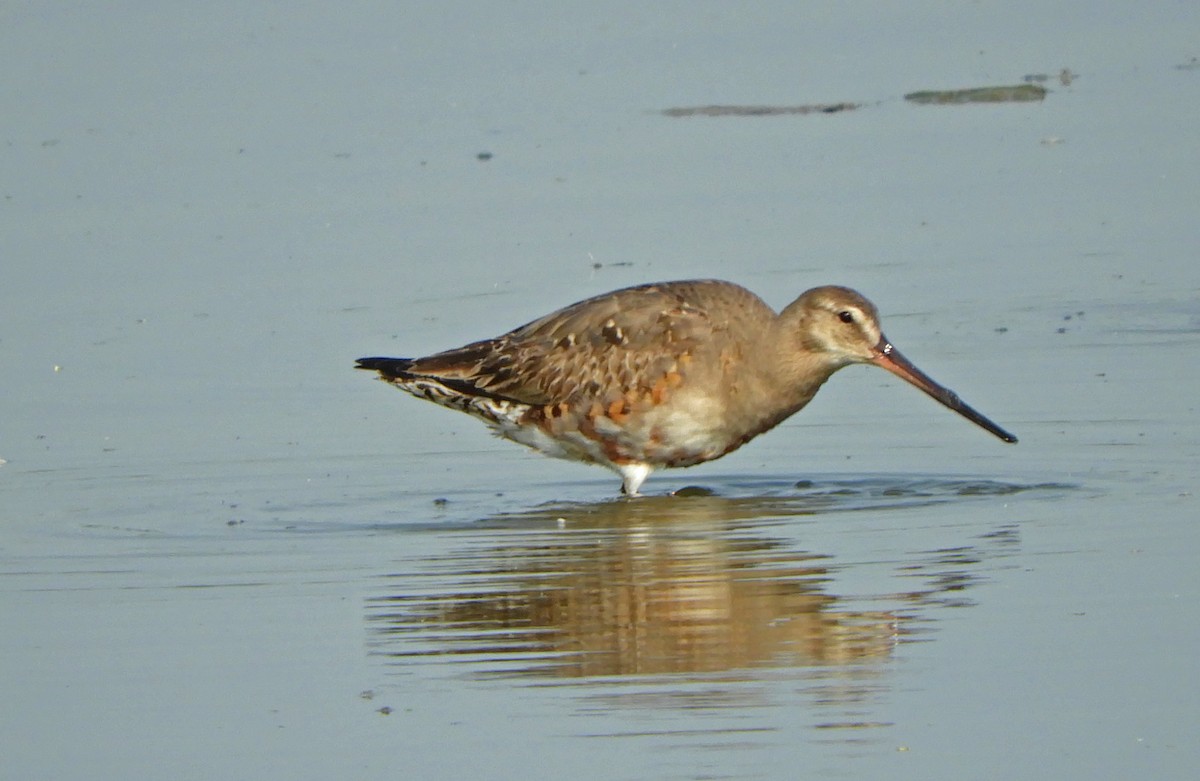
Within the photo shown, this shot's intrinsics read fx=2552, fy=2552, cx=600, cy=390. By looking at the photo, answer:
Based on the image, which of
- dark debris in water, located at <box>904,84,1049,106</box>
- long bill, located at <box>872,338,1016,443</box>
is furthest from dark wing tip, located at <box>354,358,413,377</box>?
dark debris in water, located at <box>904,84,1049,106</box>

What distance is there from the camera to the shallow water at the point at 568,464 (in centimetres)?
654

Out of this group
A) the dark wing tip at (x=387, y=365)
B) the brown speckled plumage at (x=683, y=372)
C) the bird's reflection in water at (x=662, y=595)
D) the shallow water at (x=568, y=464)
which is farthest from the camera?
the dark wing tip at (x=387, y=365)

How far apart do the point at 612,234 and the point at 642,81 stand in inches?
136

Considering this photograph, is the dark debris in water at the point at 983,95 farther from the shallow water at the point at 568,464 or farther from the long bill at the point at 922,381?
the long bill at the point at 922,381

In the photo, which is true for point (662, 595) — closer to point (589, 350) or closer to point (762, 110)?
point (589, 350)

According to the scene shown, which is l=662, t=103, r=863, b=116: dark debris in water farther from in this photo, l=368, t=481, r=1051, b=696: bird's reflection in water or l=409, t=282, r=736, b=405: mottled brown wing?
l=368, t=481, r=1051, b=696: bird's reflection in water

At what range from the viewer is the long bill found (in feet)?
31.5

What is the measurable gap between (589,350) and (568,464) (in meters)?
0.76

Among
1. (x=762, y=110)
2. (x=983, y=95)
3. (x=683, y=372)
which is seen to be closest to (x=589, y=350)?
(x=683, y=372)

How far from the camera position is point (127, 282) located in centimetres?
1233

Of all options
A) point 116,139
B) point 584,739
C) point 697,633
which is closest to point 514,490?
point 697,633

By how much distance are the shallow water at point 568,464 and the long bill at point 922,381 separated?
19cm

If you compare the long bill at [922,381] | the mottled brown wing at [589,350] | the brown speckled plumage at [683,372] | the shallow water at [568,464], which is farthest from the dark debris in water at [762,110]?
the long bill at [922,381]

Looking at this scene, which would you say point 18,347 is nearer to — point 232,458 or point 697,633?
point 232,458
